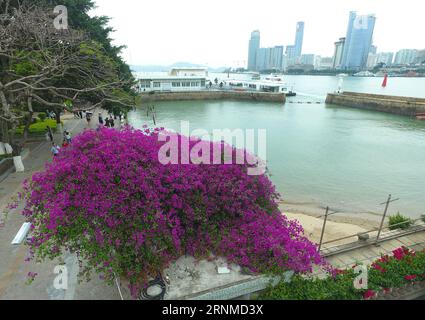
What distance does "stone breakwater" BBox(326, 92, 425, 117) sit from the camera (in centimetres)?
3447

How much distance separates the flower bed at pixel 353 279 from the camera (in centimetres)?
405

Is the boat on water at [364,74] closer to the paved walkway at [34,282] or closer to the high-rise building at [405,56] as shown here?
the high-rise building at [405,56]

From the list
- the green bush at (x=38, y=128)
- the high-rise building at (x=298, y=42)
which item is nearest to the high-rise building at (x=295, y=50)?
the high-rise building at (x=298, y=42)

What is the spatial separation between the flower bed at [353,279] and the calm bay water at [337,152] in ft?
20.6

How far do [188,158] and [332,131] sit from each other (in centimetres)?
2555

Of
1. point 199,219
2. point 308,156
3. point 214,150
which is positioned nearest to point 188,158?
point 214,150

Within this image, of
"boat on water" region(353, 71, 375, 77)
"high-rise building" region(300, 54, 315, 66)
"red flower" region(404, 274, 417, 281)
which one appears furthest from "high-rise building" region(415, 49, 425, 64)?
"red flower" region(404, 274, 417, 281)

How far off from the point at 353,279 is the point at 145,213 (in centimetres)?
371

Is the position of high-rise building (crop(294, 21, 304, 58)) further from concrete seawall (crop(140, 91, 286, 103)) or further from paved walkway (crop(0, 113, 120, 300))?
paved walkway (crop(0, 113, 120, 300))

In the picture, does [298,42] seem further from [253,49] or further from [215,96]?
[215,96]

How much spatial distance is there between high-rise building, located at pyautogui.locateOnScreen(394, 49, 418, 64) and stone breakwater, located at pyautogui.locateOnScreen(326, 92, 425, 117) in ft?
538

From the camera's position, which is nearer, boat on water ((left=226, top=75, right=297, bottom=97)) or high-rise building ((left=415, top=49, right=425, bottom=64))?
boat on water ((left=226, top=75, right=297, bottom=97))

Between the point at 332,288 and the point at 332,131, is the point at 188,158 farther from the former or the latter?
the point at 332,131

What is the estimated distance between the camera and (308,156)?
1809 centimetres
